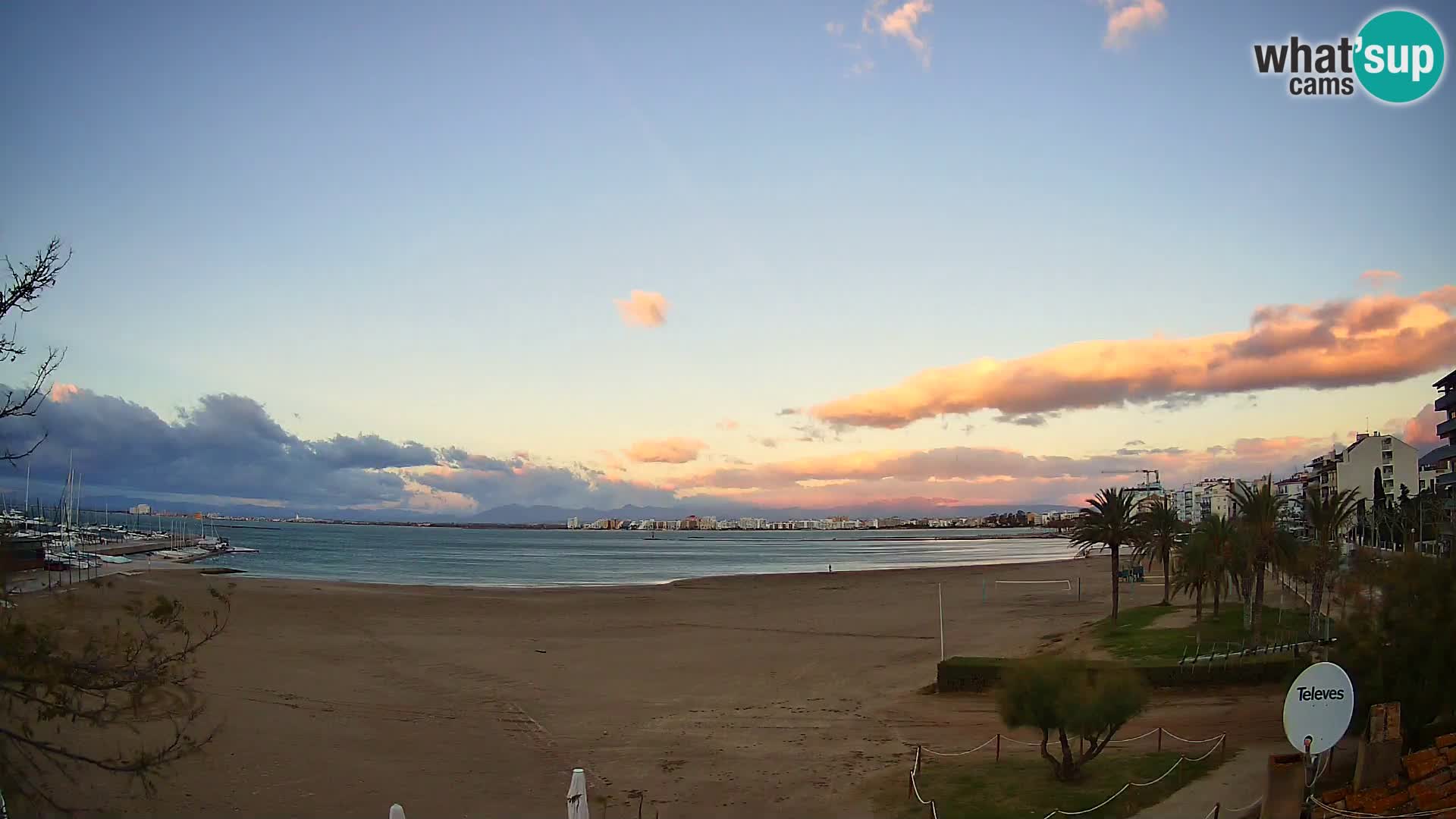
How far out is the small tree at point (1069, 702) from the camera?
47.3 feet

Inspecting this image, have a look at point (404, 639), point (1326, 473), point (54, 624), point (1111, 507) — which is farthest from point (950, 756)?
point (1326, 473)

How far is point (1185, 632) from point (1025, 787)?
63.6 feet

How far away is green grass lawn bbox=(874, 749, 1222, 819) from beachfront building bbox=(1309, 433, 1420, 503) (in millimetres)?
96069

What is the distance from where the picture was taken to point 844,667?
29328 mm

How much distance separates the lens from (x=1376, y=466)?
99.1m

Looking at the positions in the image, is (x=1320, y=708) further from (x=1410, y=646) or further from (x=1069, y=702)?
(x=1069, y=702)

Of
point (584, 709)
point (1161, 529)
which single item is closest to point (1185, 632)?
point (1161, 529)

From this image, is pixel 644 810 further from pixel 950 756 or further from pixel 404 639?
pixel 404 639

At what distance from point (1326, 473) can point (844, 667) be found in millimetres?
112498

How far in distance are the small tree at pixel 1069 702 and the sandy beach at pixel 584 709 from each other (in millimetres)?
3099

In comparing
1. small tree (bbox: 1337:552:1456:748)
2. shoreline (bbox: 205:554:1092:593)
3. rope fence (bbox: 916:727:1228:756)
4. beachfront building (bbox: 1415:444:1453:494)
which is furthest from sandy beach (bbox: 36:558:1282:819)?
beachfront building (bbox: 1415:444:1453:494)

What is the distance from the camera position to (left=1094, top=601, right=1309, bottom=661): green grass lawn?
27411 millimetres

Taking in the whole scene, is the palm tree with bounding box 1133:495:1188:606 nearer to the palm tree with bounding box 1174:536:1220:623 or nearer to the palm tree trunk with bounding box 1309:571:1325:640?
the palm tree with bounding box 1174:536:1220:623

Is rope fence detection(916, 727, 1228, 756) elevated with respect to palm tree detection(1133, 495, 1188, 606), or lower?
lower
